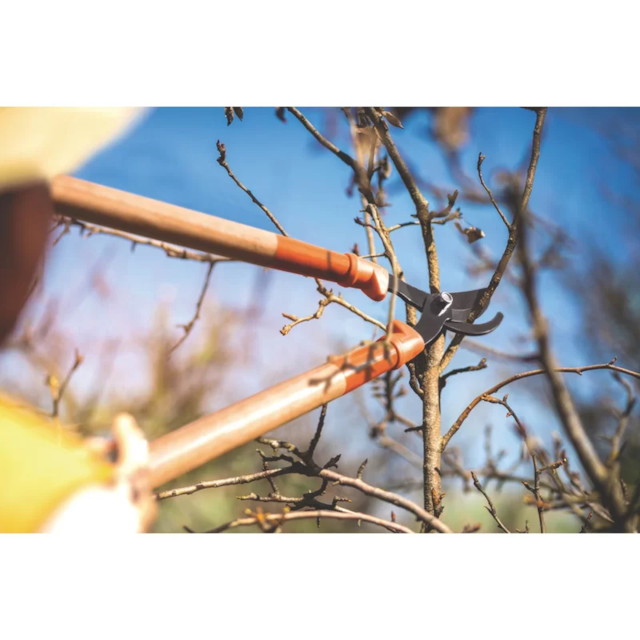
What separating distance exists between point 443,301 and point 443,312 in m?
0.02

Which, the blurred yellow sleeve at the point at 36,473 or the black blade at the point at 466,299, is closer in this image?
the blurred yellow sleeve at the point at 36,473

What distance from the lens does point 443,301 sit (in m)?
0.71

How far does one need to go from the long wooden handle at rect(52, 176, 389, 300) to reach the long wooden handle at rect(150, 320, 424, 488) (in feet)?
0.32

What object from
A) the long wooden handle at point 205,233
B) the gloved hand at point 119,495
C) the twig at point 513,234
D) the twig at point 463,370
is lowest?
the gloved hand at point 119,495

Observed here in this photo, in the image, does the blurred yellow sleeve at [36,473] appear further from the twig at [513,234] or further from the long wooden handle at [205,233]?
the twig at [513,234]

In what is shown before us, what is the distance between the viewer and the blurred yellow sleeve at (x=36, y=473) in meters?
0.48

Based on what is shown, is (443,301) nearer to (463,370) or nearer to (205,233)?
(463,370)

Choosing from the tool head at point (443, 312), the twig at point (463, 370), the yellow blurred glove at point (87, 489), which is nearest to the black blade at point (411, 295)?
the tool head at point (443, 312)

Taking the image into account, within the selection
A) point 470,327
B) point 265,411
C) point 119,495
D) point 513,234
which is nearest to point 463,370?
point 470,327

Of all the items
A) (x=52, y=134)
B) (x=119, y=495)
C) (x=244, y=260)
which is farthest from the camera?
(x=52, y=134)

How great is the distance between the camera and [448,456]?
1125mm

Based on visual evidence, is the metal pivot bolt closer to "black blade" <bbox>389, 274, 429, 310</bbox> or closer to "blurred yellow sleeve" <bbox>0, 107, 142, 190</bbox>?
"black blade" <bbox>389, 274, 429, 310</bbox>

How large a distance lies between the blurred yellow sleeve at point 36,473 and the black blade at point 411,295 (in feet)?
1.50
